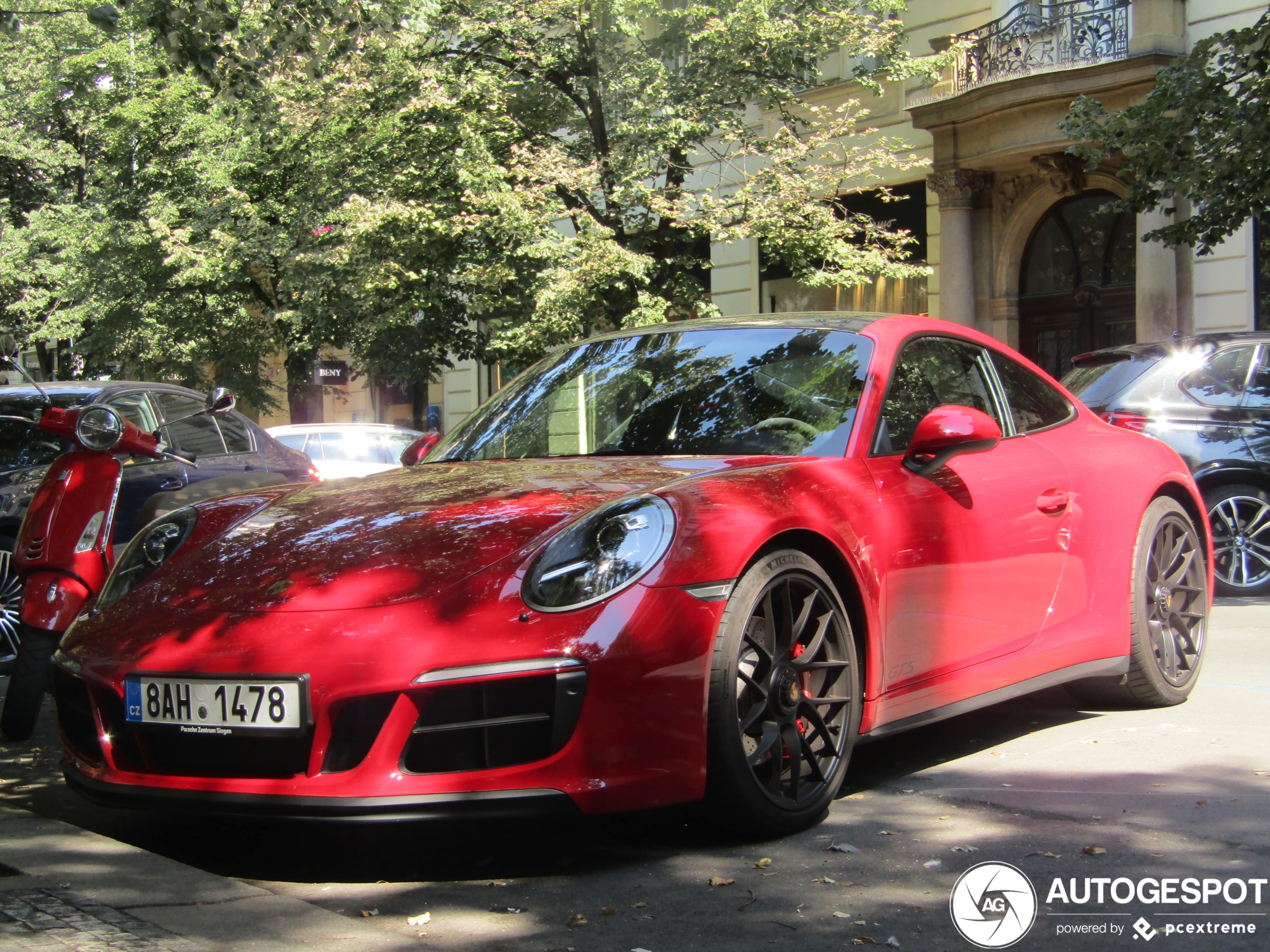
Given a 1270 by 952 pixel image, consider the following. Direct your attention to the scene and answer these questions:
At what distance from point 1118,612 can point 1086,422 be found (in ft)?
2.49

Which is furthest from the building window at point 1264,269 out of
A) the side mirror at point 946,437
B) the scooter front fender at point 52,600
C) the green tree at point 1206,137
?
the scooter front fender at point 52,600

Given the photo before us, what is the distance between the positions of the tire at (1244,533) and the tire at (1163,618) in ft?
13.8

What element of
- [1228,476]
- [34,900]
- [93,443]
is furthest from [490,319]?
[34,900]

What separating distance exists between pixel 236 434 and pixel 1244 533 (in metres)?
6.81

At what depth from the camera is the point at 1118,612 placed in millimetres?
5234

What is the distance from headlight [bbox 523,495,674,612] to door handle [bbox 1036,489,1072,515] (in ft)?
5.80

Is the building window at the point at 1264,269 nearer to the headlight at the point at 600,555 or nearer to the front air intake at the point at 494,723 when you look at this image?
the headlight at the point at 600,555

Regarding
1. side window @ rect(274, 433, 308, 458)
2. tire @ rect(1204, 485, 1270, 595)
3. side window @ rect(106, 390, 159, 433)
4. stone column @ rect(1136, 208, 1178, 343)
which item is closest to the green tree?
tire @ rect(1204, 485, 1270, 595)

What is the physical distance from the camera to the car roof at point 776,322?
15.8ft

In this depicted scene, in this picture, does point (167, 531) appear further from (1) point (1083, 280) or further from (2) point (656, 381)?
(1) point (1083, 280)

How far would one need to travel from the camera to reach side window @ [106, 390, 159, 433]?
8445mm

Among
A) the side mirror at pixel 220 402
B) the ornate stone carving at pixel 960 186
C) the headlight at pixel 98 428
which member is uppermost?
the ornate stone carving at pixel 960 186

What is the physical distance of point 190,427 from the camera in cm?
887

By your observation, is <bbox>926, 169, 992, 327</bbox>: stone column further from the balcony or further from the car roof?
the car roof
